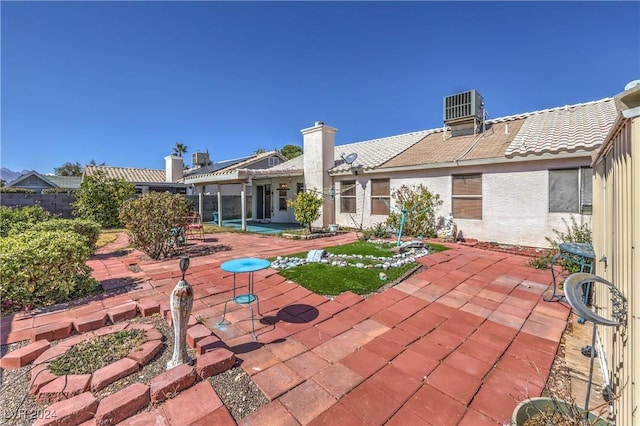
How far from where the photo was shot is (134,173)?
971 inches

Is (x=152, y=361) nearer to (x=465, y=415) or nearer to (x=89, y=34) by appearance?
(x=465, y=415)

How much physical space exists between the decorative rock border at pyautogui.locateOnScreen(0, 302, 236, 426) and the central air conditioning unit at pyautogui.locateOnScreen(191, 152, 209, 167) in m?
26.2

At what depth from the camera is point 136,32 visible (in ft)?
27.3

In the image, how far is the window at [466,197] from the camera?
9.15m

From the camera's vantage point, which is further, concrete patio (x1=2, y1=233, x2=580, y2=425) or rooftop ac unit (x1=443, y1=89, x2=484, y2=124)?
rooftop ac unit (x1=443, y1=89, x2=484, y2=124)

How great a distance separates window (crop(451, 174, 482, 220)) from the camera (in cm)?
915

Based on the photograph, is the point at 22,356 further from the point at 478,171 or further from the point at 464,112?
the point at 464,112

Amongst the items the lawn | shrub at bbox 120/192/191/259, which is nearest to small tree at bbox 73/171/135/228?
shrub at bbox 120/192/191/259

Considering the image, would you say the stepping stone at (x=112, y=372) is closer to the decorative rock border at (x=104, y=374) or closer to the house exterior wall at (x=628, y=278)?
the decorative rock border at (x=104, y=374)

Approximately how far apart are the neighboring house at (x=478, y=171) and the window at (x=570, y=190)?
0.07ft

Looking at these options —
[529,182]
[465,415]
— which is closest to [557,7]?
[529,182]

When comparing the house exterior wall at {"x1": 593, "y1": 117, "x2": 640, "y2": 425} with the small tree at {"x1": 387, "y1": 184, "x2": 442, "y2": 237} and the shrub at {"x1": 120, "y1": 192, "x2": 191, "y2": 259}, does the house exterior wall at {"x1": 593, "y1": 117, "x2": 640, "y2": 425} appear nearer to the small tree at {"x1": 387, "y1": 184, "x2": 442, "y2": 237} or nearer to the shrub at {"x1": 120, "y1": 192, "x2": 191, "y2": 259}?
the small tree at {"x1": 387, "y1": 184, "x2": 442, "y2": 237}

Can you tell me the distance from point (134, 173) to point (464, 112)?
26674 millimetres

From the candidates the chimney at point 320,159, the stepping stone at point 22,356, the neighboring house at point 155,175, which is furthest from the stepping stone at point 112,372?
the neighboring house at point 155,175
